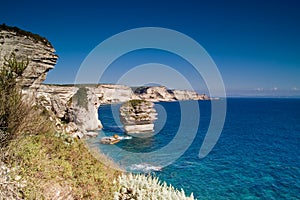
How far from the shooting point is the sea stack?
4106 cm

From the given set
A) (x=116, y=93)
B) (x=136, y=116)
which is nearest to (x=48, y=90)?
(x=136, y=116)

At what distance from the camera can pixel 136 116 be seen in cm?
4169

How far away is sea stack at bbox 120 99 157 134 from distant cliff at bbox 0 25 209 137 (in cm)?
637

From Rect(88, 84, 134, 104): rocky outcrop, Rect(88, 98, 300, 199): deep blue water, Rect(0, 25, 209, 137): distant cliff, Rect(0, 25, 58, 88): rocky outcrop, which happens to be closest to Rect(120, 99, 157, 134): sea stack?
Rect(88, 98, 300, 199): deep blue water

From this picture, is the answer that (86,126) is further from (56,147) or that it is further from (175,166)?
(56,147)

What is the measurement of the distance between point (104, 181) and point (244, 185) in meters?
16.6

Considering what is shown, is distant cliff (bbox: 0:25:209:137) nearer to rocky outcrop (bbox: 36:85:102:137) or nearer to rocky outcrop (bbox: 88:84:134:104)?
rocky outcrop (bbox: 36:85:102:137)

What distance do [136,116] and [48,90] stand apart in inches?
742

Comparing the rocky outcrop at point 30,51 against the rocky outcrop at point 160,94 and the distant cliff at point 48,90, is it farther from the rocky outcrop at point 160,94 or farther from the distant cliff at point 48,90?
the rocky outcrop at point 160,94

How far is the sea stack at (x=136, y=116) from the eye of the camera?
41.1 metres

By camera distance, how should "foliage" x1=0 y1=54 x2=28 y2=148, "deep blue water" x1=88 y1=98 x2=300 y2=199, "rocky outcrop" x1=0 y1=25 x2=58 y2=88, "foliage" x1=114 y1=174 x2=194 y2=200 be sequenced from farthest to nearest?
1. "deep blue water" x1=88 y1=98 x2=300 y2=199
2. "rocky outcrop" x1=0 y1=25 x2=58 y2=88
3. "foliage" x1=0 y1=54 x2=28 y2=148
4. "foliage" x1=114 y1=174 x2=194 y2=200

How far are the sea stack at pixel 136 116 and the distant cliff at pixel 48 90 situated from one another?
6373mm

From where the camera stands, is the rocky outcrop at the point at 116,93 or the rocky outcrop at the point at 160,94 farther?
the rocky outcrop at the point at 160,94

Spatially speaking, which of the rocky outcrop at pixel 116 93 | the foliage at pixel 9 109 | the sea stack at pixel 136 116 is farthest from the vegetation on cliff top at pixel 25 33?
the rocky outcrop at pixel 116 93
